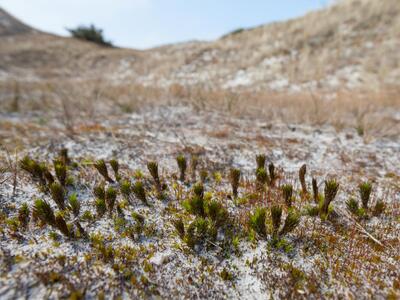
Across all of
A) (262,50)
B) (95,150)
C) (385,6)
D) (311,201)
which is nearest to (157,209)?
(311,201)

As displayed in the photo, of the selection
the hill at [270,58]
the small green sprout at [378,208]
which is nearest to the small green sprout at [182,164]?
the small green sprout at [378,208]

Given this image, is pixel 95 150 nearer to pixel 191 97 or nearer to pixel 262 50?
pixel 191 97

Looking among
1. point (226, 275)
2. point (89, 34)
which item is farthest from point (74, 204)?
point (89, 34)

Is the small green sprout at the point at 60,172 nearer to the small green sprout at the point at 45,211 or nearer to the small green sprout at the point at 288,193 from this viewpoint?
the small green sprout at the point at 45,211

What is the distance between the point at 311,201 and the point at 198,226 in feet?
6.91

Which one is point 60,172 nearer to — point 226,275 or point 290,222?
point 226,275

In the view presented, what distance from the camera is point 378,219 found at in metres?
3.26

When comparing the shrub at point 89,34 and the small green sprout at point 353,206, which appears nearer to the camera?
the small green sprout at point 353,206

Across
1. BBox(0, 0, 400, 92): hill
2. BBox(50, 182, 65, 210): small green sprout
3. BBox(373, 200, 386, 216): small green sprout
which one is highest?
BBox(0, 0, 400, 92): hill

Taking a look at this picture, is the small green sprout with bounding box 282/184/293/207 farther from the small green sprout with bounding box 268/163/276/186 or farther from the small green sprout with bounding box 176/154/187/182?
the small green sprout with bounding box 176/154/187/182

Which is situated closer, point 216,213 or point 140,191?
point 216,213

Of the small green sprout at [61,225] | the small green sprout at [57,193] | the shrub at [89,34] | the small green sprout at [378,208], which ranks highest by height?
the shrub at [89,34]

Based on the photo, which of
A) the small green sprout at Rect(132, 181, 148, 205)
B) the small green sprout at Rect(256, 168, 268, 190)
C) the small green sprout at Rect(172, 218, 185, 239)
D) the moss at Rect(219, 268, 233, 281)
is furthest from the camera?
the small green sprout at Rect(256, 168, 268, 190)

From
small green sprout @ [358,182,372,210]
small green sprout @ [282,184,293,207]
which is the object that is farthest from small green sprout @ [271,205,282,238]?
small green sprout @ [358,182,372,210]
